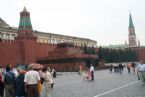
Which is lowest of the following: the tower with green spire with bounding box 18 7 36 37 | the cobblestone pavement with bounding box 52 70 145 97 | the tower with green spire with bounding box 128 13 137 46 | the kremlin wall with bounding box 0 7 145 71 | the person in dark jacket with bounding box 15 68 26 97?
the cobblestone pavement with bounding box 52 70 145 97

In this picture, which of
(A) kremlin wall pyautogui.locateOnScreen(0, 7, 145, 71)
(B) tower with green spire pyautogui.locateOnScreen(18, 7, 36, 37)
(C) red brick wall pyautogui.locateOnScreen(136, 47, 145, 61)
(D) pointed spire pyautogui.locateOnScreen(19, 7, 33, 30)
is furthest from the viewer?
(C) red brick wall pyautogui.locateOnScreen(136, 47, 145, 61)

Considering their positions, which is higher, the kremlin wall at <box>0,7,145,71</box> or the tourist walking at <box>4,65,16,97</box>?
the kremlin wall at <box>0,7,145,71</box>

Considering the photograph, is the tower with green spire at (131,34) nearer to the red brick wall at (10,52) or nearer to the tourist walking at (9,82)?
the red brick wall at (10,52)

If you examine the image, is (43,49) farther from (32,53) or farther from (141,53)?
→ (141,53)

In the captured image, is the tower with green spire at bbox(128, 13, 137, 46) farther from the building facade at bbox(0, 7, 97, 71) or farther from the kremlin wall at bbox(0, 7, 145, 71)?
the building facade at bbox(0, 7, 97, 71)

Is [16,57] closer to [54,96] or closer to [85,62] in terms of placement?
[85,62]

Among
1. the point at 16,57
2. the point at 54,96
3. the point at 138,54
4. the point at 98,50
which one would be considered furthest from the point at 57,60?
the point at 138,54

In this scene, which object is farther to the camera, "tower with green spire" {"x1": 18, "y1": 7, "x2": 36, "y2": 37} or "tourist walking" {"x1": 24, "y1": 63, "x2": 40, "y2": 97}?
"tower with green spire" {"x1": 18, "y1": 7, "x2": 36, "y2": 37}

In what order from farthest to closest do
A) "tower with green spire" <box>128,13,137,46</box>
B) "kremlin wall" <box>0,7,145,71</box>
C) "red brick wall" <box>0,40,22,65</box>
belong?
"tower with green spire" <box>128,13,137,46</box> → "kremlin wall" <box>0,7,145,71</box> → "red brick wall" <box>0,40,22,65</box>

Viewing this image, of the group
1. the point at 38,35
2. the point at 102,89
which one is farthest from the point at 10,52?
the point at 102,89

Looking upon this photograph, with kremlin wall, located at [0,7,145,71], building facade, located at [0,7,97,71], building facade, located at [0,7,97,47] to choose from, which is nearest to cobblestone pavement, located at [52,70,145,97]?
kremlin wall, located at [0,7,145,71]

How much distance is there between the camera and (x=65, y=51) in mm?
47656

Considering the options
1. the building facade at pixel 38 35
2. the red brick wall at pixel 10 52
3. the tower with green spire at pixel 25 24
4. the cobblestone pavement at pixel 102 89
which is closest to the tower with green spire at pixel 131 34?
the building facade at pixel 38 35

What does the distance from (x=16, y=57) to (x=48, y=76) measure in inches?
1329
